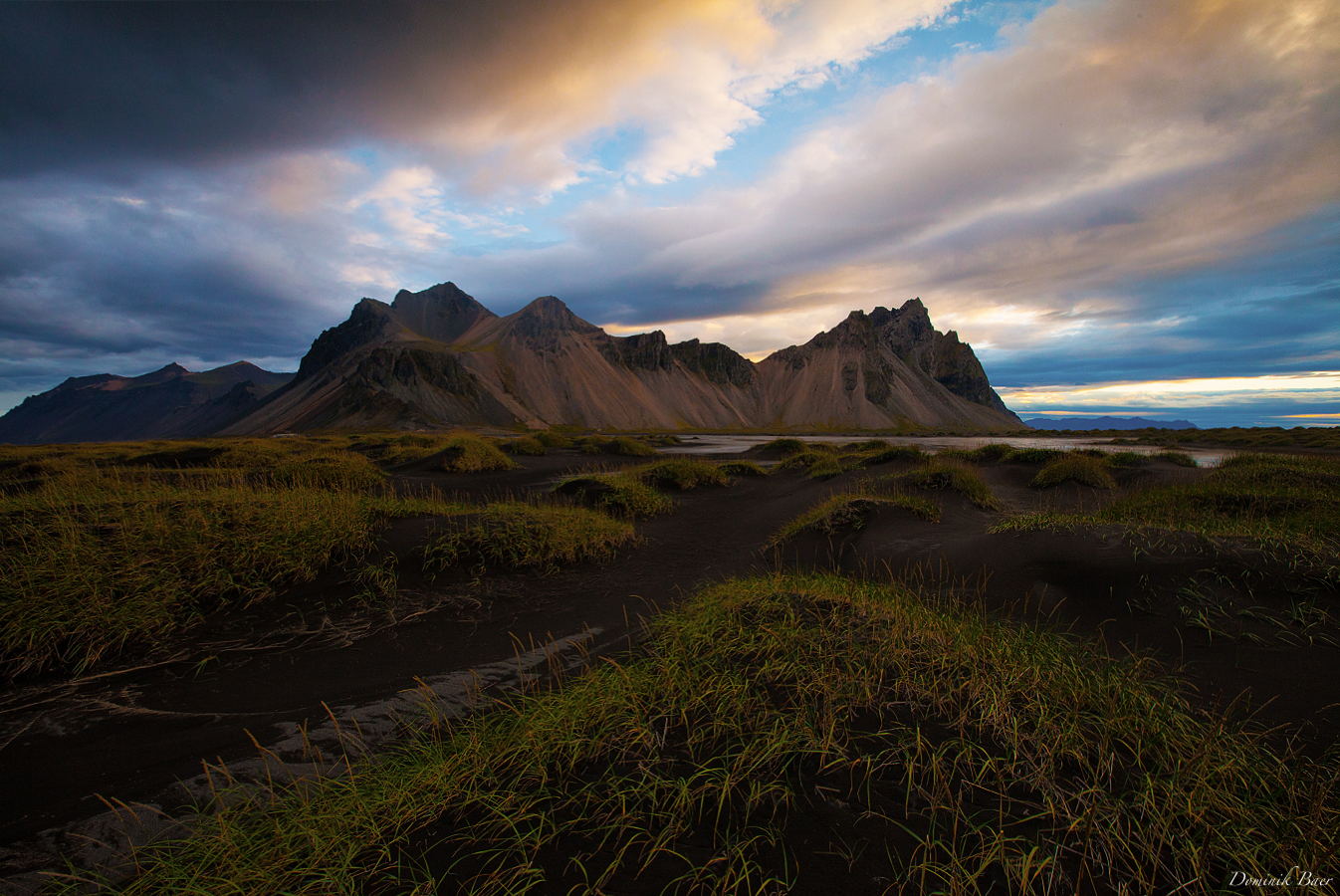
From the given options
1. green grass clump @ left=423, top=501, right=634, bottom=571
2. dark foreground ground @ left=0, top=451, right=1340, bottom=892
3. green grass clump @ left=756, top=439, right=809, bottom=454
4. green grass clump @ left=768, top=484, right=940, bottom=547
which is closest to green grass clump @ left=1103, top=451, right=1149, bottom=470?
green grass clump @ left=768, top=484, right=940, bottom=547

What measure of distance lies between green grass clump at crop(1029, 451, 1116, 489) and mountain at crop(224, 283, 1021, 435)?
85.1 meters

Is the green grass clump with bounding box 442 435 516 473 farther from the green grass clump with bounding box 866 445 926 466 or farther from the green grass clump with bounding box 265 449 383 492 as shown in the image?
the green grass clump with bounding box 866 445 926 466

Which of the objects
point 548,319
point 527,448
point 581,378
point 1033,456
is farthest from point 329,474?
point 548,319

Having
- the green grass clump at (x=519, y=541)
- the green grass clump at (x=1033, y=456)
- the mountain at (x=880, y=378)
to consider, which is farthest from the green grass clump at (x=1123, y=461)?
the mountain at (x=880, y=378)

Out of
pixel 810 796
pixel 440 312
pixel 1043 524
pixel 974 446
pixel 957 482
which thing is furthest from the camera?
pixel 440 312

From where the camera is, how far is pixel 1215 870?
1934 millimetres

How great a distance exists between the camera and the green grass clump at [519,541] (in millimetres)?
7594

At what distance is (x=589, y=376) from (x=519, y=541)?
11784 cm

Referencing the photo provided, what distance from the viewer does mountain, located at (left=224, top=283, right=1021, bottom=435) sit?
97625 millimetres

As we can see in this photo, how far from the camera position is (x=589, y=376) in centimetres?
12288

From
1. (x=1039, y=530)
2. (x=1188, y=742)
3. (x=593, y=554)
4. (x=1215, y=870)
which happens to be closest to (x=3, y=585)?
(x=593, y=554)

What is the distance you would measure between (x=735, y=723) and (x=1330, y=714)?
412cm

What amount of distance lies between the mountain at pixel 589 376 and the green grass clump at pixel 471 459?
68144 millimetres

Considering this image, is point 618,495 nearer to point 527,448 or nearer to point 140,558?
point 140,558
